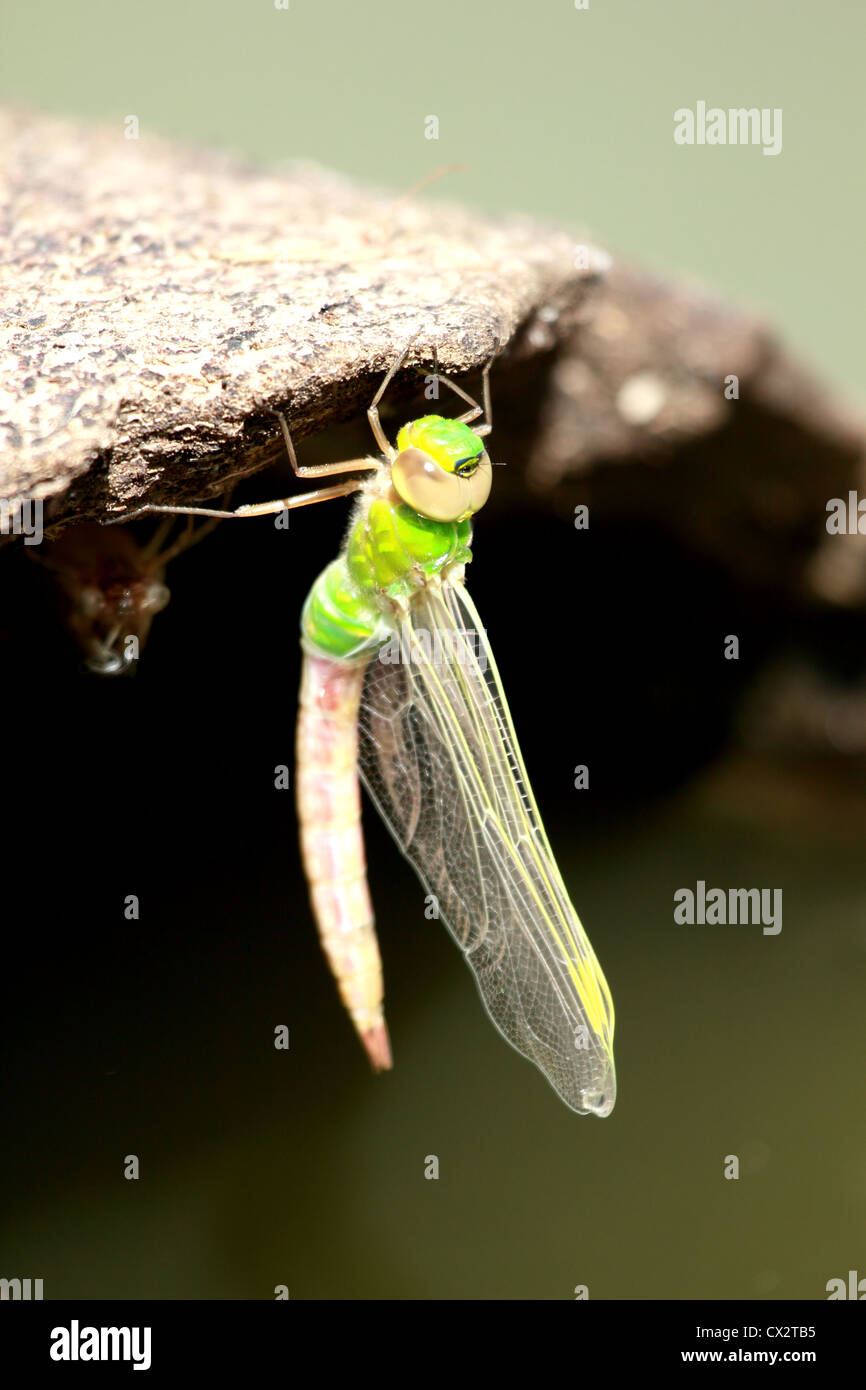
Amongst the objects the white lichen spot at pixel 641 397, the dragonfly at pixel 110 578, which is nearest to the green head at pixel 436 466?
the dragonfly at pixel 110 578

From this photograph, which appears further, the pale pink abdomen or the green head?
the pale pink abdomen

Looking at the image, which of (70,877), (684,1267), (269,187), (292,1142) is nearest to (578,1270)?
(684,1267)

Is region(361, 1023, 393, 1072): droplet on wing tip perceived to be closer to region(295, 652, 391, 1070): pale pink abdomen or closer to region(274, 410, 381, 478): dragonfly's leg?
region(295, 652, 391, 1070): pale pink abdomen

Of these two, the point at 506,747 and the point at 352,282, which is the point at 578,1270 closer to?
the point at 506,747

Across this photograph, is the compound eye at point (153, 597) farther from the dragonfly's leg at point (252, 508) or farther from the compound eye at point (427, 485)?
the compound eye at point (427, 485)

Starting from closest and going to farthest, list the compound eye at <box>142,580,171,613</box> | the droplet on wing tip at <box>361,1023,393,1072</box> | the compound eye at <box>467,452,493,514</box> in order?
the compound eye at <box>467,452,493,514</box> < the droplet on wing tip at <box>361,1023,393,1072</box> < the compound eye at <box>142,580,171,613</box>

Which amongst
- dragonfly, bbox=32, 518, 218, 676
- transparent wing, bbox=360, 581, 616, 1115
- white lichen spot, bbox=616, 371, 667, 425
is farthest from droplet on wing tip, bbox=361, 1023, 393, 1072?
white lichen spot, bbox=616, 371, 667, 425
